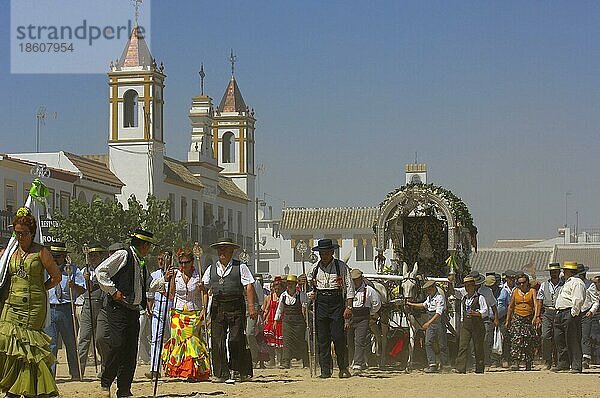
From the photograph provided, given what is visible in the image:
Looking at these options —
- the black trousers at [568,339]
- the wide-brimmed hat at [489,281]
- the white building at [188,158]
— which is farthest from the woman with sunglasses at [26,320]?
the white building at [188,158]

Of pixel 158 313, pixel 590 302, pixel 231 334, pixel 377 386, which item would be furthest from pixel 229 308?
pixel 590 302

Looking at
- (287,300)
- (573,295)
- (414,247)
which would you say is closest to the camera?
(573,295)

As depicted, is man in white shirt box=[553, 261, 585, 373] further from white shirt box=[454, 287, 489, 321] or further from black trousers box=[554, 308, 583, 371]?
white shirt box=[454, 287, 489, 321]


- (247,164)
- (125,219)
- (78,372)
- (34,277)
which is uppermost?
(247,164)

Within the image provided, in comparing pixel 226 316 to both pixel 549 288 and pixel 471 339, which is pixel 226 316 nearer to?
pixel 471 339

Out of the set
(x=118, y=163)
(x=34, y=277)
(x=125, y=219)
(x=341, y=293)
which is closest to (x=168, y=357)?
(x=341, y=293)

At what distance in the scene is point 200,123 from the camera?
75.9m

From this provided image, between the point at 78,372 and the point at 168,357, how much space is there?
1309mm

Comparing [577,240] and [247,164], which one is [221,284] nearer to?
[247,164]

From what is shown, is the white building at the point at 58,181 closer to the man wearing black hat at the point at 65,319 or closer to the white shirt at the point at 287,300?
the white shirt at the point at 287,300

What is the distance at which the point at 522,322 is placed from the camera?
787 inches

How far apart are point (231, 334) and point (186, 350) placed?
0.60 m

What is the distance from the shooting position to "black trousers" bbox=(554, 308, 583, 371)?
1820cm

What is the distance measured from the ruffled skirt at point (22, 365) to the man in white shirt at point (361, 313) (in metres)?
7.15
